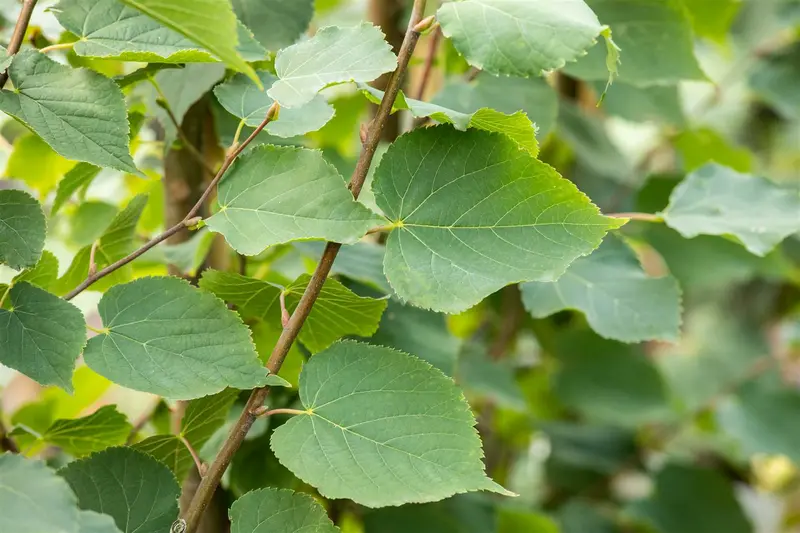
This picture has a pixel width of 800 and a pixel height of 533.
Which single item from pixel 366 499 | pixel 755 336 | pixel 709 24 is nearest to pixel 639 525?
pixel 755 336

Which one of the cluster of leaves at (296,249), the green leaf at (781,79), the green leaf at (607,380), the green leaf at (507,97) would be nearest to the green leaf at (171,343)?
the cluster of leaves at (296,249)

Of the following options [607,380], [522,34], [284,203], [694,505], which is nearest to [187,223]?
[284,203]

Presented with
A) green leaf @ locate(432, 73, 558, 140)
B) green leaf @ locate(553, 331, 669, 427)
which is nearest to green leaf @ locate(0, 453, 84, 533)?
green leaf @ locate(432, 73, 558, 140)

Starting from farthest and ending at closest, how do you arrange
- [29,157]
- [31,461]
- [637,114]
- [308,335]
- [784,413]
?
[784,413], [637,114], [29,157], [308,335], [31,461]

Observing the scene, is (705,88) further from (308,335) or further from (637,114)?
(308,335)

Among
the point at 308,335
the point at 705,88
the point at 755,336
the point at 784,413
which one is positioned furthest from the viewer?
the point at 705,88

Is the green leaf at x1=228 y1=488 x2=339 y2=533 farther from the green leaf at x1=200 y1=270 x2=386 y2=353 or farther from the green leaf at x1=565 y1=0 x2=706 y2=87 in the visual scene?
the green leaf at x1=565 y1=0 x2=706 y2=87

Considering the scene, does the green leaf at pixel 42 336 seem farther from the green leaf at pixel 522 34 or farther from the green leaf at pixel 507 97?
the green leaf at pixel 507 97
